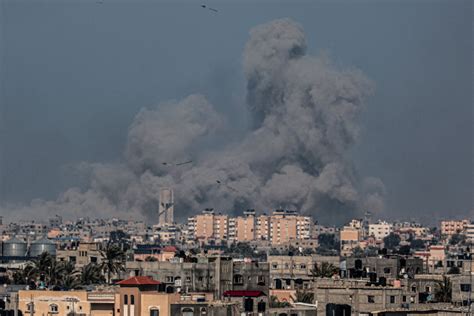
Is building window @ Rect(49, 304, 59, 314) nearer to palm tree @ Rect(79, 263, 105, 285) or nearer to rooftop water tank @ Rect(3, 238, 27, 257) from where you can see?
palm tree @ Rect(79, 263, 105, 285)

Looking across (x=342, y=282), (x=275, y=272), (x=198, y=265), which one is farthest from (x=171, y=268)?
(x=275, y=272)

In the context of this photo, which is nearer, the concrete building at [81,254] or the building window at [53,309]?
the building window at [53,309]

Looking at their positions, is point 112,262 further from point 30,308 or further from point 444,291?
point 30,308

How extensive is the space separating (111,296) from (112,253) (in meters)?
32.9

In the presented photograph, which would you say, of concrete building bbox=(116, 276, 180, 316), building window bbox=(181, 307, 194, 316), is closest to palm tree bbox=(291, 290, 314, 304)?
concrete building bbox=(116, 276, 180, 316)

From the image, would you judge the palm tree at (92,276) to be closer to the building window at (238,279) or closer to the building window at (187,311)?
the building window at (238,279)

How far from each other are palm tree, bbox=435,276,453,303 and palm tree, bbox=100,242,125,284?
1833 centimetres

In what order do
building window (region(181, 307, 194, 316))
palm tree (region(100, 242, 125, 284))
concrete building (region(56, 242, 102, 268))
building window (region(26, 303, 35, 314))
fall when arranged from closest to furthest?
building window (region(181, 307, 194, 316)), building window (region(26, 303, 35, 314)), palm tree (region(100, 242, 125, 284)), concrete building (region(56, 242, 102, 268))

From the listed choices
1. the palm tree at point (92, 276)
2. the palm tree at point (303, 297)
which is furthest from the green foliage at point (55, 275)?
the palm tree at point (303, 297)

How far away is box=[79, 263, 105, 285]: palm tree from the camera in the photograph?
86875 mm

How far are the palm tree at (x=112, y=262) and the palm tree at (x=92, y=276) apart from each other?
360 mm

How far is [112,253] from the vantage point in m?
93.4

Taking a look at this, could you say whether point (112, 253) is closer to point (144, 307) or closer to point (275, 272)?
point (275, 272)

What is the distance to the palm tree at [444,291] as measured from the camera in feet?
233
